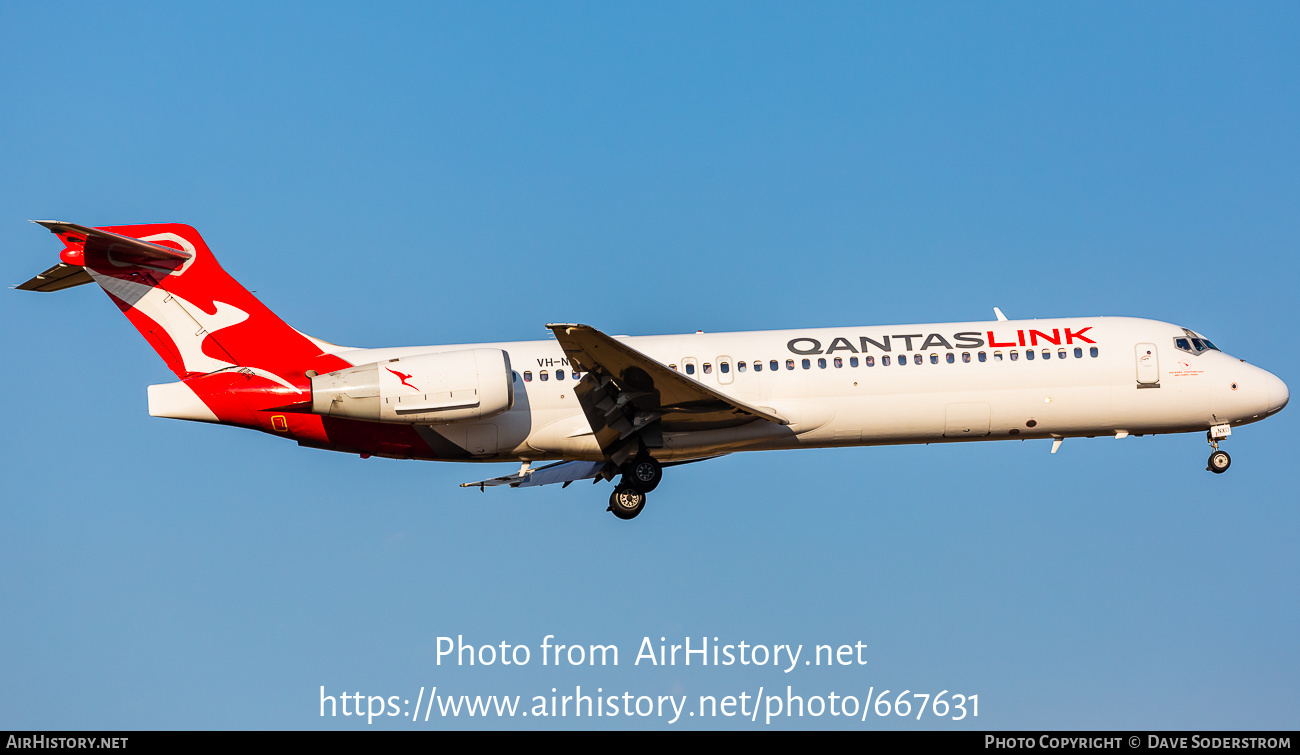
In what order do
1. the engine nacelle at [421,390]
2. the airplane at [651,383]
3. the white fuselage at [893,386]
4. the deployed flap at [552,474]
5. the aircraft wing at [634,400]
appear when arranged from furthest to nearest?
the deployed flap at [552,474]
the white fuselage at [893,386]
the airplane at [651,383]
the aircraft wing at [634,400]
the engine nacelle at [421,390]

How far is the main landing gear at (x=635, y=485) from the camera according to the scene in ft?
76.3

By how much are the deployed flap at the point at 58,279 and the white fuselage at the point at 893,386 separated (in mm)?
4783

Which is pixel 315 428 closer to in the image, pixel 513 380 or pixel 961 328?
pixel 513 380

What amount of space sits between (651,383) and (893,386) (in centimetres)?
474

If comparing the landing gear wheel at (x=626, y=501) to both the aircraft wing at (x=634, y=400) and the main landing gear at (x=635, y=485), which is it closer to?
the main landing gear at (x=635, y=485)

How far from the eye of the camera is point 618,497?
918 inches

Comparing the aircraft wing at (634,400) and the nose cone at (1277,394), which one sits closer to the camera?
the aircraft wing at (634,400)

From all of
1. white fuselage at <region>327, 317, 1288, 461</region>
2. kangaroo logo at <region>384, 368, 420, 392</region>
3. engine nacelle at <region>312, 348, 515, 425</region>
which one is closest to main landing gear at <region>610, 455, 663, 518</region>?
white fuselage at <region>327, 317, 1288, 461</region>

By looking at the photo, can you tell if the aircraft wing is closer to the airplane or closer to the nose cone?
the airplane

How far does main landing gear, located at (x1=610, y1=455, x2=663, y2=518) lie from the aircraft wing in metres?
0.29

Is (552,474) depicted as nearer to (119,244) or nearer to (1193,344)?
(119,244)

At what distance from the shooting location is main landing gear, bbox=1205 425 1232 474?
24.4 m

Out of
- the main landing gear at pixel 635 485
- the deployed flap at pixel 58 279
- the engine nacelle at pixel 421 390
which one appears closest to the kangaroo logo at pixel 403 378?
the engine nacelle at pixel 421 390
